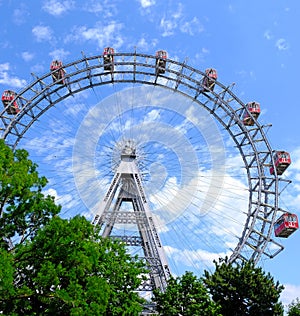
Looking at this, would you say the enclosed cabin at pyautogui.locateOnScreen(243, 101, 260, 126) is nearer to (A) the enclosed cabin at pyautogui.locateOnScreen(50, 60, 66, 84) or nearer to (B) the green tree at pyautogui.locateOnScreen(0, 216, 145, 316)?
(A) the enclosed cabin at pyautogui.locateOnScreen(50, 60, 66, 84)

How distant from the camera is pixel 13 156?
15273 millimetres

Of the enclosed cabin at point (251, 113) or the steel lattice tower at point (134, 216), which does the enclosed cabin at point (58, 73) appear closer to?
the steel lattice tower at point (134, 216)

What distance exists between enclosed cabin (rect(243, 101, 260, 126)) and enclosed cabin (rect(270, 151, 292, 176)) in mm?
3982

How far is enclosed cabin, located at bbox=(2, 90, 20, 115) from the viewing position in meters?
37.0

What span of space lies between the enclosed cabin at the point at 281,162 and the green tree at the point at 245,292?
1328 cm

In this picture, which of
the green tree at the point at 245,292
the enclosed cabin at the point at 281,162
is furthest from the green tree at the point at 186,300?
the enclosed cabin at the point at 281,162

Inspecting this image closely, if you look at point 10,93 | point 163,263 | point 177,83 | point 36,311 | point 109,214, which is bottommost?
point 36,311

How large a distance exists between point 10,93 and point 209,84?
18991 mm

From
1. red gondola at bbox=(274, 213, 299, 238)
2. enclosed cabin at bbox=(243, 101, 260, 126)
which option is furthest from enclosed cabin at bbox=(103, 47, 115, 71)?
red gondola at bbox=(274, 213, 299, 238)

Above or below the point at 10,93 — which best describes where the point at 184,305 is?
below

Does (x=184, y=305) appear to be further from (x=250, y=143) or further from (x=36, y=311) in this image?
(x=250, y=143)

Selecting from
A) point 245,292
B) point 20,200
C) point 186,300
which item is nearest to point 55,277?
point 20,200

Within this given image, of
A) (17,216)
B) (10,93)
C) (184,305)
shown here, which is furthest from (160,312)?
(10,93)

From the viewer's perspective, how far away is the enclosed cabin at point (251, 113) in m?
38.4
